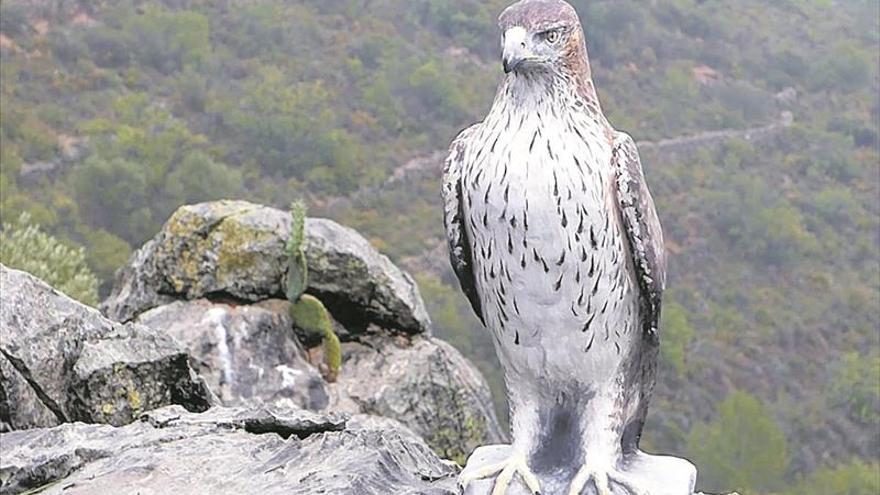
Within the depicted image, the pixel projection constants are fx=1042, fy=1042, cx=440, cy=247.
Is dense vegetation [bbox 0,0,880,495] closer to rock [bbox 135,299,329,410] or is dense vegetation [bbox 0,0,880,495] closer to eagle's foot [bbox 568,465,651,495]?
rock [bbox 135,299,329,410]

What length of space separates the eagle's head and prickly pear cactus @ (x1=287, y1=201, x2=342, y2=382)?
562 centimetres

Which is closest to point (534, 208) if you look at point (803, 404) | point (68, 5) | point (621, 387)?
point (621, 387)

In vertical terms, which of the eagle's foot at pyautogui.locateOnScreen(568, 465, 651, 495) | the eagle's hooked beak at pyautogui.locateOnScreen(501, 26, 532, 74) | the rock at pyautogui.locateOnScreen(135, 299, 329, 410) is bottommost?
the rock at pyautogui.locateOnScreen(135, 299, 329, 410)

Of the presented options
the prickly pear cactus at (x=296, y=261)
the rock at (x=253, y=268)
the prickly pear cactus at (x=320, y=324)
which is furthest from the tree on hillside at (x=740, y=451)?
the prickly pear cactus at (x=296, y=261)

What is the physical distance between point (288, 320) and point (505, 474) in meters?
5.96

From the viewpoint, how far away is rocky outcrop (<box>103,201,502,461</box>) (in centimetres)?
905

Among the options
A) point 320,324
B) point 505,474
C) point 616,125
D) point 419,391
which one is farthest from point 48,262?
point 616,125

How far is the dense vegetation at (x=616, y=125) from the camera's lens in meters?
17.5

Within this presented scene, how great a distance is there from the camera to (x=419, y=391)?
9586mm

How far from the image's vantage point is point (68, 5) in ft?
91.2

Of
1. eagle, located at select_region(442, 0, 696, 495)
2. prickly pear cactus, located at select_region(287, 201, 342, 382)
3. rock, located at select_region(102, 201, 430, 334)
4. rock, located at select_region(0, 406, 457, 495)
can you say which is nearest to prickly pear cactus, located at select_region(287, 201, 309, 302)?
prickly pear cactus, located at select_region(287, 201, 342, 382)

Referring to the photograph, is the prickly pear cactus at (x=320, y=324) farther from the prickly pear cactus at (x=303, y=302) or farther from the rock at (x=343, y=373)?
the rock at (x=343, y=373)

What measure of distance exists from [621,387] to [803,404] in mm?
15067

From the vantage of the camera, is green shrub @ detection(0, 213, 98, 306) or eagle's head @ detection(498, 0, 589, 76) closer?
eagle's head @ detection(498, 0, 589, 76)
